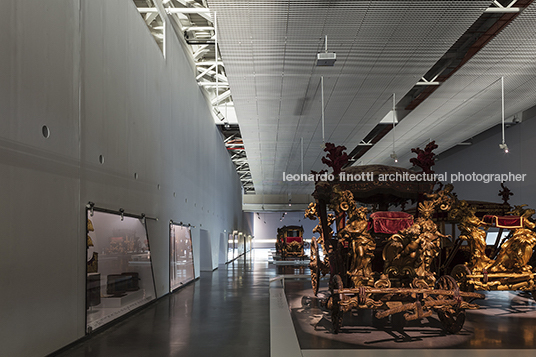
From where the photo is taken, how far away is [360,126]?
15.8 metres

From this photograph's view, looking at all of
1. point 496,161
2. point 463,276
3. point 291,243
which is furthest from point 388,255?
point 291,243

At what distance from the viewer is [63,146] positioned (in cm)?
543

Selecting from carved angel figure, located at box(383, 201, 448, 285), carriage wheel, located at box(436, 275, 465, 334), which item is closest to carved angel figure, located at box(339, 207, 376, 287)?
carved angel figure, located at box(383, 201, 448, 285)

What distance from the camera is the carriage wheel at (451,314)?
20.2ft

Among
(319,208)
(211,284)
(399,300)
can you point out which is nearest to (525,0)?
(319,208)

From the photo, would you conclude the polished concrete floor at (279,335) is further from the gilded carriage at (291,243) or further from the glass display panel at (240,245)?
the glass display panel at (240,245)

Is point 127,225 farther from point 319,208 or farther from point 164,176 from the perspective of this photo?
point 319,208

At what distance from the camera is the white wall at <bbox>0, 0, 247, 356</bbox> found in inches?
173

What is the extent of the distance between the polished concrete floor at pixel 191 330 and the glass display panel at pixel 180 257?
3.63ft

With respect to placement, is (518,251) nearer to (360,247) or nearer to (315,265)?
(360,247)

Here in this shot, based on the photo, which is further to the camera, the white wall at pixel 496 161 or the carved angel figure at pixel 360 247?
the white wall at pixel 496 161

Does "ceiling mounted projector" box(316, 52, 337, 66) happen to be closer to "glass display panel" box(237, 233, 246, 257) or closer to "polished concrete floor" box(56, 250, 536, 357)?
"polished concrete floor" box(56, 250, 536, 357)

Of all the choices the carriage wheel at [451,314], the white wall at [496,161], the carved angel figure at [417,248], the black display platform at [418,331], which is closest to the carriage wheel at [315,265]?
the black display platform at [418,331]

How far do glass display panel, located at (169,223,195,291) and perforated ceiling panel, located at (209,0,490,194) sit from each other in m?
4.13
